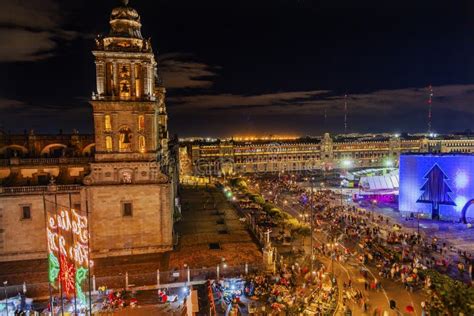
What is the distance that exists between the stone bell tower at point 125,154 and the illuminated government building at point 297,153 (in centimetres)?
8956

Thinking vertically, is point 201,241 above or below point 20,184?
below

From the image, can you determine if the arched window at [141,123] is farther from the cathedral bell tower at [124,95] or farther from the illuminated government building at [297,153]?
the illuminated government building at [297,153]

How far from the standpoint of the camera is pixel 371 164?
159 meters

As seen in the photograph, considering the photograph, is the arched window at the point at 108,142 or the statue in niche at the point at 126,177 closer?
the arched window at the point at 108,142

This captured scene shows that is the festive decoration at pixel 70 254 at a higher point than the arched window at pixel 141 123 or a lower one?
lower

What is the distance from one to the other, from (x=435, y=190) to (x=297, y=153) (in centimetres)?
9806

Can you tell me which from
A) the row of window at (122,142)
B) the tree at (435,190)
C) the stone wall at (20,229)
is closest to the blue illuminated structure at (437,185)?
the tree at (435,190)

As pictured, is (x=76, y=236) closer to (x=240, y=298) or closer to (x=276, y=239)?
(x=240, y=298)

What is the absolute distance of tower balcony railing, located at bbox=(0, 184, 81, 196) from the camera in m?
31.8

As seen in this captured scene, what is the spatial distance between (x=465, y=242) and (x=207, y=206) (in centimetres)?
3293

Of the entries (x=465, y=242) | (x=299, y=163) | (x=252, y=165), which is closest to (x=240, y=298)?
(x=465, y=242)

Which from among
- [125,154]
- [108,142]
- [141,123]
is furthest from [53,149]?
[141,123]

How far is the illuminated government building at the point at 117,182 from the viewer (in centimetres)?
3189

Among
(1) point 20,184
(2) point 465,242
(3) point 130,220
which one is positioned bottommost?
(2) point 465,242
